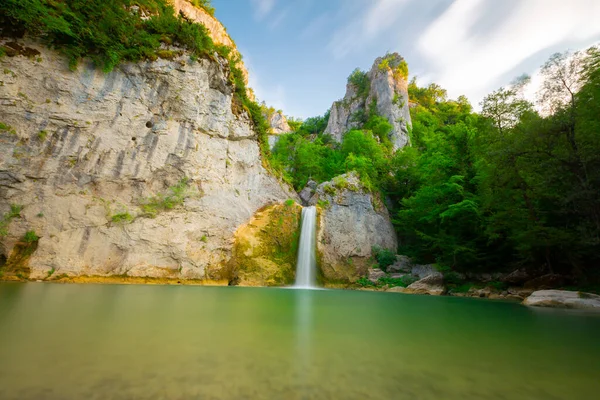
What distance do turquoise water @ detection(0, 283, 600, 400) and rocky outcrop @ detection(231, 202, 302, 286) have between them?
12.1 m

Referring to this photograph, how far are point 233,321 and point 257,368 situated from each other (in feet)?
6.74

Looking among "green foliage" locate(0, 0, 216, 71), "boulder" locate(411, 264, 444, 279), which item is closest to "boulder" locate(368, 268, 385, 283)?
"boulder" locate(411, 264, 444, 279)

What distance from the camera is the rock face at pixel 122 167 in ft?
38.5

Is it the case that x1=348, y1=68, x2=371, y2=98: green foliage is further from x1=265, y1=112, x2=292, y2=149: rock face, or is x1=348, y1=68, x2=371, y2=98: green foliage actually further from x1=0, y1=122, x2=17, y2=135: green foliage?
x1=0, y1=122, x2=17, y2=135: green foliage

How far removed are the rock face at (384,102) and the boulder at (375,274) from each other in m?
19.3

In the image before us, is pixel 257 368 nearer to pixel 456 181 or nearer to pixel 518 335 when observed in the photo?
pixel 518 335

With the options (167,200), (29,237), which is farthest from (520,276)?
(29,237)

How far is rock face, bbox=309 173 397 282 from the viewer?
18.7 meters

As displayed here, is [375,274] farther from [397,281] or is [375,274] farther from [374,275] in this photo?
[397,281]

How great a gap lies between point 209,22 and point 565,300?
81.7ft

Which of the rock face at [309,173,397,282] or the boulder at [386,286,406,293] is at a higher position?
the rock face at [309,173,397,282]

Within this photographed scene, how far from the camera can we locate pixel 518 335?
4016 mm

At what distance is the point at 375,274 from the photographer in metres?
18.0

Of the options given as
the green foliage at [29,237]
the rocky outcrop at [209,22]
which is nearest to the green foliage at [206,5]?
the rocky outcrop at [209,22]
